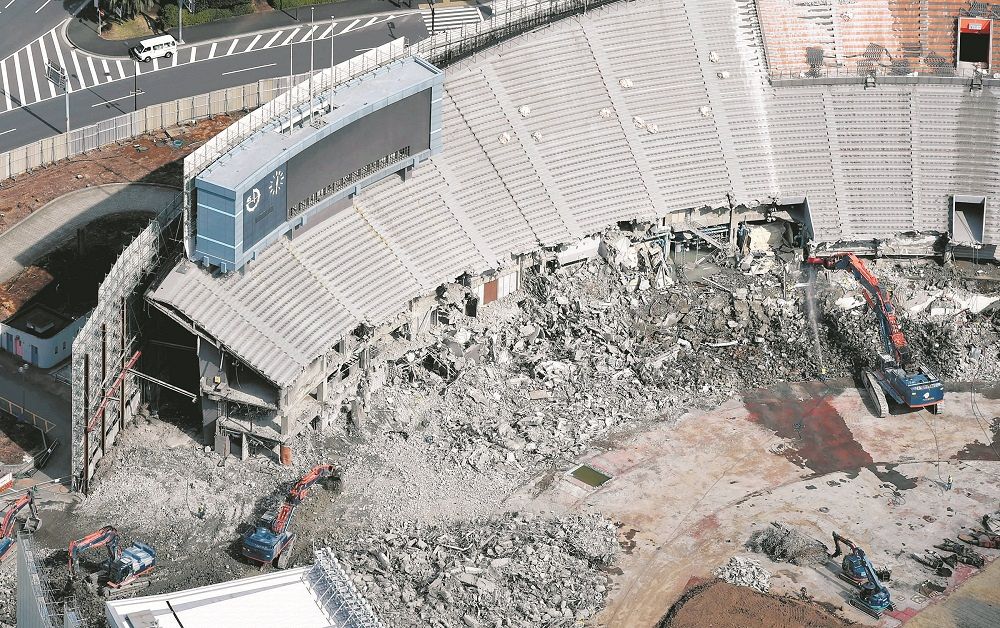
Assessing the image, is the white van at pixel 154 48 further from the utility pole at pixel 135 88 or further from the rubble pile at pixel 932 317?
the rubble pile at pixel 932 317

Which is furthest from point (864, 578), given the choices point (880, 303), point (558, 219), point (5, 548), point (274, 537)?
point (5, 548)

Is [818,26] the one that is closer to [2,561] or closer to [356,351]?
[356,351]

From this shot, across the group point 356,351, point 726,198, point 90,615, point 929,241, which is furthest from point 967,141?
point 90,615

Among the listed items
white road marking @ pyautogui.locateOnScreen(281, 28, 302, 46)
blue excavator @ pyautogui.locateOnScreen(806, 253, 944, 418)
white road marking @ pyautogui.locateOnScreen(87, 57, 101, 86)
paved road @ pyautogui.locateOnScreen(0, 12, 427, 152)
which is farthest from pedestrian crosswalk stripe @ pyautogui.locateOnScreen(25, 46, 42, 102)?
blue excavator @ pyautogui.locateOnScreen(806, 253, 944, 418)

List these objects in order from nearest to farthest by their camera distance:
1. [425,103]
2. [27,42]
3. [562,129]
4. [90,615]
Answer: [90,615]
[425,103]
[562,129]
[27,42]

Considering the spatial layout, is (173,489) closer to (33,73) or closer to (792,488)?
(792,488)

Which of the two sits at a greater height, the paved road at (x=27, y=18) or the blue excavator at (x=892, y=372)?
the paved road at (x=27, y=18)

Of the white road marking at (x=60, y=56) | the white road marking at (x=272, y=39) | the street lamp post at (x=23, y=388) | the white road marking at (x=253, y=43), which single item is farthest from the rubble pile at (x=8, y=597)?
the white road marking at (x=272, y=39)
